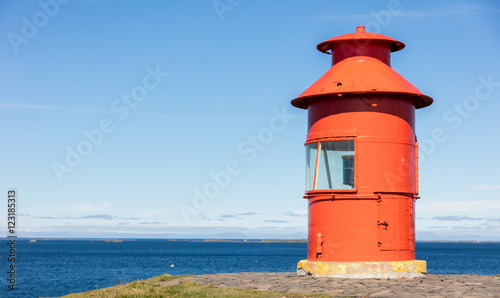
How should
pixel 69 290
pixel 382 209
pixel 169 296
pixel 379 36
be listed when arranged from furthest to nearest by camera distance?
1. pixel 69 290
2. pixel 379 36
3. pixel 382 209
4. pixel 169 296

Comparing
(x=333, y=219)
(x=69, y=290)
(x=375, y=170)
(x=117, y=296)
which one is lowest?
(x=69, y=290)

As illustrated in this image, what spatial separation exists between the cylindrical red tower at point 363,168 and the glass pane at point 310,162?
3 cm

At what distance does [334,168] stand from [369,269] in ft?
8.94

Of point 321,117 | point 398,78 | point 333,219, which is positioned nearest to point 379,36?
point 398,78

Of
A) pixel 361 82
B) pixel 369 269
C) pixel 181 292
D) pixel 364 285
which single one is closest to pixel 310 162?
pixel 361 82

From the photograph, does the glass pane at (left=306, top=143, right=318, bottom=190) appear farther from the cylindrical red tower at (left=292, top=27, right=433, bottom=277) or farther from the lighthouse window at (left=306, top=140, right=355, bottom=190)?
the lighthouse window at (left=306, top=140, right=355, bottom=190)

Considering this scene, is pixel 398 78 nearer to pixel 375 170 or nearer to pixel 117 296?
pixel 375 170

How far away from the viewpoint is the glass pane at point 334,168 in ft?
Result: 50.4

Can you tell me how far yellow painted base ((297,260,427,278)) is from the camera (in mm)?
14398

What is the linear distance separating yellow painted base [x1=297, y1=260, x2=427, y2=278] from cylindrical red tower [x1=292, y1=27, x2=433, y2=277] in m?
0.02

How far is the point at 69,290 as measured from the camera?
45.0m

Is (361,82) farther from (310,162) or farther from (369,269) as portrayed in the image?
(369,269)

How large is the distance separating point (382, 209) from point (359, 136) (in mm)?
1893

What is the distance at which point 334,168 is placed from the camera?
15500 mm
